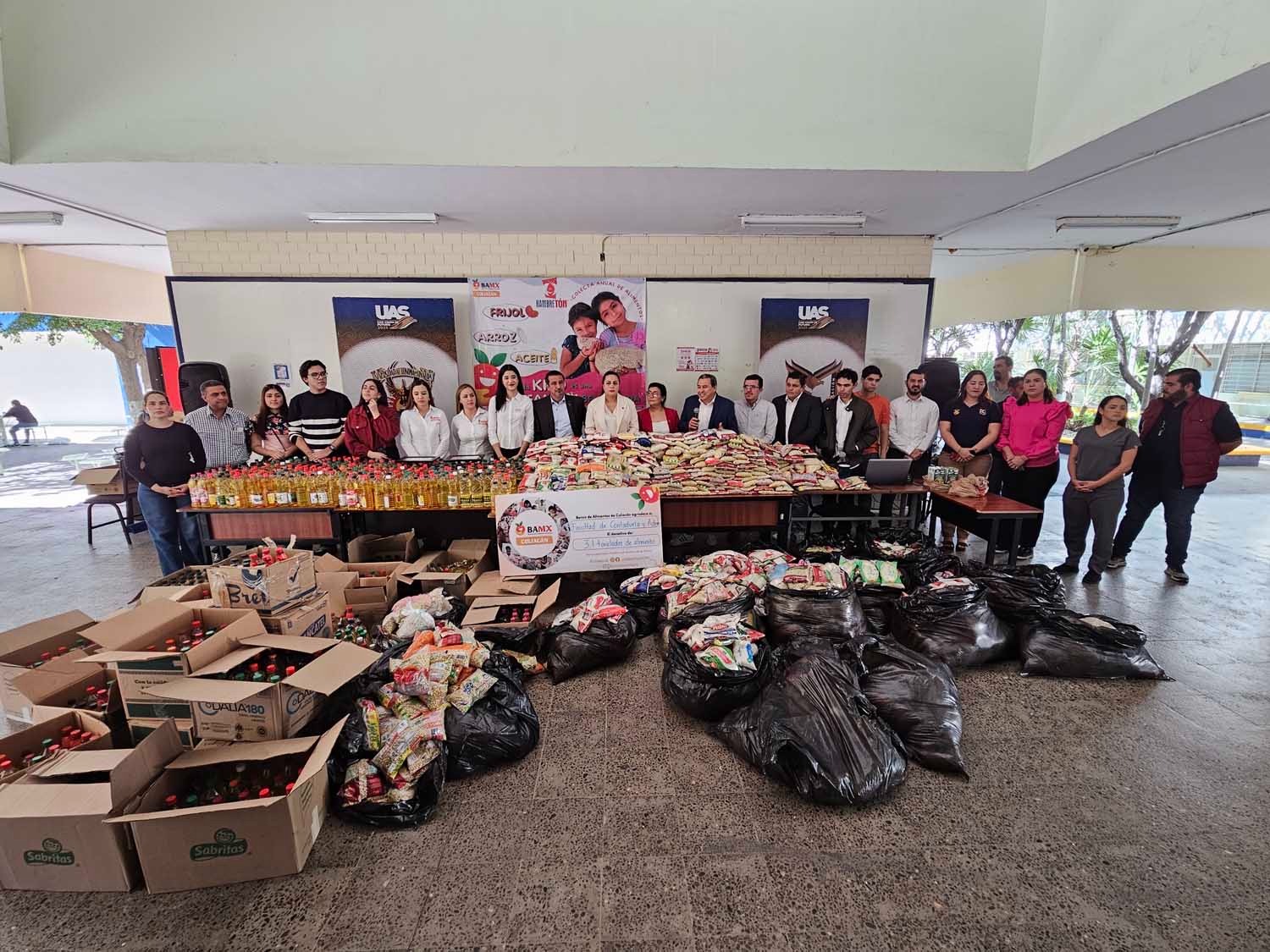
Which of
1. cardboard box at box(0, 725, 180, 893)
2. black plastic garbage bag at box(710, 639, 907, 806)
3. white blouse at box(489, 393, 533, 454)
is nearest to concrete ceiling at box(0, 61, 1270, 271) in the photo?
white blouse at box(489, 393, 533, 454)

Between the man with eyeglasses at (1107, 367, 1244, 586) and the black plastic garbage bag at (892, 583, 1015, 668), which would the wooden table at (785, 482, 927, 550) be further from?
the man with eyeglasses at (1107, 367, 1244, 586)

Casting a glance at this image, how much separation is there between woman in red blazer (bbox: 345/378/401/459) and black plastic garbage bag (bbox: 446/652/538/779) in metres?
3.33

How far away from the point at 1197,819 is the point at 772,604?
1973 millimetres

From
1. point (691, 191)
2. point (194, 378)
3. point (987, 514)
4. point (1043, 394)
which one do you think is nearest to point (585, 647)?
point (987, 514)

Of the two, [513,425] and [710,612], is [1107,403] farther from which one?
[513,425]

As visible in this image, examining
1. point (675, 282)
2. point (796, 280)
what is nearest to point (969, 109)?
point (796, 280)

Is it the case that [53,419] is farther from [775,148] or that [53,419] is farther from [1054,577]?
[1054,577]

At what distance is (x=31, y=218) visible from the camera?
5062 mm

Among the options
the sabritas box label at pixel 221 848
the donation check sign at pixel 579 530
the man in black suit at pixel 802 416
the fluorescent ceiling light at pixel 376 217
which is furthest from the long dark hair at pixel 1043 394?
the sabritas box label at pixel 221 848

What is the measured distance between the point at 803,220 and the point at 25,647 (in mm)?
6523

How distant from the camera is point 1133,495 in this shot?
4883 millimetres

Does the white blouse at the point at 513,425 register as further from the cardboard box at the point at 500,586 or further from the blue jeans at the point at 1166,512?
the blue jeans at the point at 1166,512

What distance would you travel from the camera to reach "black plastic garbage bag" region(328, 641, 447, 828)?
2.17m

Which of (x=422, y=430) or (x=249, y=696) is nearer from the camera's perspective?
(x=249, y=696)
